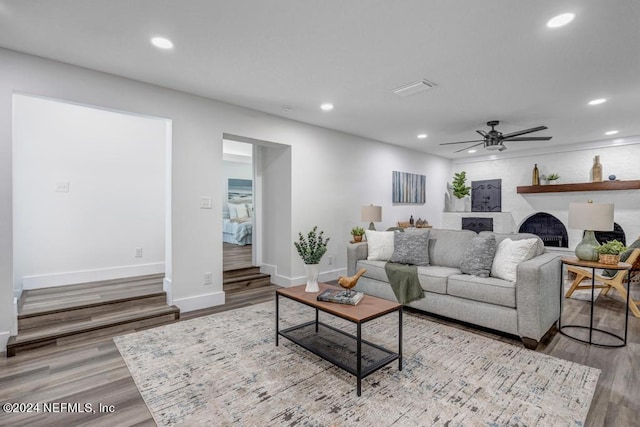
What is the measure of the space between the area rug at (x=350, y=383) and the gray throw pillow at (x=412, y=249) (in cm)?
93

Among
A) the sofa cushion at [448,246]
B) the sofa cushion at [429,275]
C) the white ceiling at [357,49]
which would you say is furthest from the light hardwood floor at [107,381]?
the white ceiling at [357,49]

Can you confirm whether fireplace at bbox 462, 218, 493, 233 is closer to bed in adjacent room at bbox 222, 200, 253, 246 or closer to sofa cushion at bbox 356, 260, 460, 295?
sofa cushion at bbox 356, 260, 460, 295

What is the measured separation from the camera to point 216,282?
3848 mm

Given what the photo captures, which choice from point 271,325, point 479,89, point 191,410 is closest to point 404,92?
point 479,89

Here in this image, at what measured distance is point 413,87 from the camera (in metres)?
3.33

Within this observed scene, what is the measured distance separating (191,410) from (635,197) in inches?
294

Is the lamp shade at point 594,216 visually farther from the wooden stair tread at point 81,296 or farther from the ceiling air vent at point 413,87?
the wooden stair tread at point 81,296

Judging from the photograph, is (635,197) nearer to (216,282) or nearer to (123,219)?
(216,282)

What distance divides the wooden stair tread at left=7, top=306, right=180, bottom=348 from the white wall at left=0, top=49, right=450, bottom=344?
174mm

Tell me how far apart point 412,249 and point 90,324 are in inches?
135

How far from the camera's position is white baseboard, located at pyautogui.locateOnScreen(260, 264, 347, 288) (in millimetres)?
4645

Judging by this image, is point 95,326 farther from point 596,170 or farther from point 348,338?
point 596,170

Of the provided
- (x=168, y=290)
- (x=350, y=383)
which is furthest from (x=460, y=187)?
(x=168, y=290)

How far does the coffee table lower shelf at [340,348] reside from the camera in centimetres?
218
